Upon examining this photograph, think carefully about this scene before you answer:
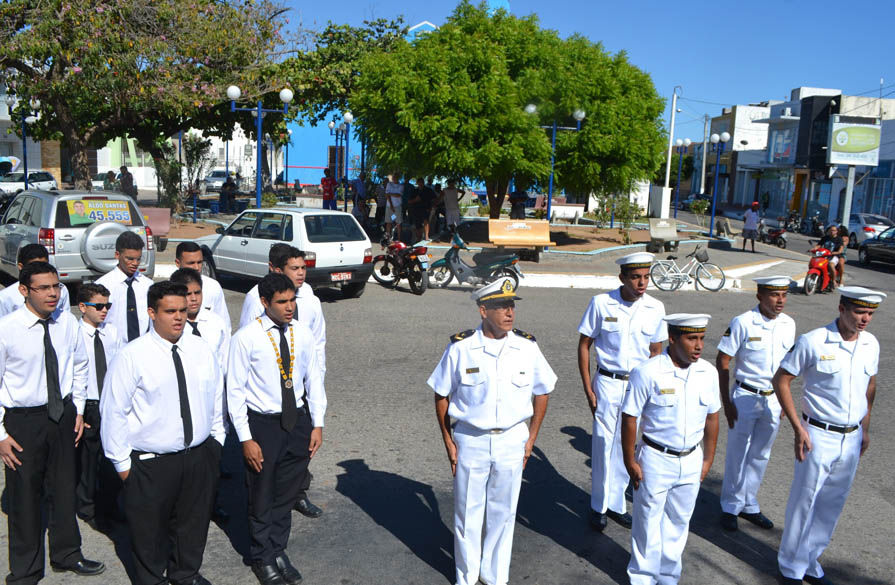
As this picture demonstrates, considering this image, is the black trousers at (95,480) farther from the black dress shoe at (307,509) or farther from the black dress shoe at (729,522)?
the black dress shoe at (729,522)

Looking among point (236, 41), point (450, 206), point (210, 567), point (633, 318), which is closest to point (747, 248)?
point (450, 206)

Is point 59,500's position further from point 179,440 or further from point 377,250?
point 377,250

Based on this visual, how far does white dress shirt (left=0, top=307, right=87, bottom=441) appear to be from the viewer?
409 centimetres

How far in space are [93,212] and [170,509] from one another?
1016 centimetres

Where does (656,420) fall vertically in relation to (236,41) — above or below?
A: below

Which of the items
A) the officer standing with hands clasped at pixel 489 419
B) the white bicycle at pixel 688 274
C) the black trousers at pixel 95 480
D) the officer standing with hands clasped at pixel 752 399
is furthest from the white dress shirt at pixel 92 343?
the white bicycle at pixel 688 274

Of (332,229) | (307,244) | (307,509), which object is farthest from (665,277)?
(307,509)

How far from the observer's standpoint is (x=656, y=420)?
4289mm

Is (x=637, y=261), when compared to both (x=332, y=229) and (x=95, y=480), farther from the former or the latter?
(x=332, y=229)

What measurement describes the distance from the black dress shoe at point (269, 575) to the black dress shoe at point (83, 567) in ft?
3.13

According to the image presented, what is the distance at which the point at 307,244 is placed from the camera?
43.3ft

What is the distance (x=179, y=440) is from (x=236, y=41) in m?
21.2

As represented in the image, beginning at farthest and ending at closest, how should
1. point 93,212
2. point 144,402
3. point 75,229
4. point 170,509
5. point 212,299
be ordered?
point 93,212 → point 75,229 → point 212,299 → point 170,509 → point 144,402

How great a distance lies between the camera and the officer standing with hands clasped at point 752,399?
5332 millimetres
